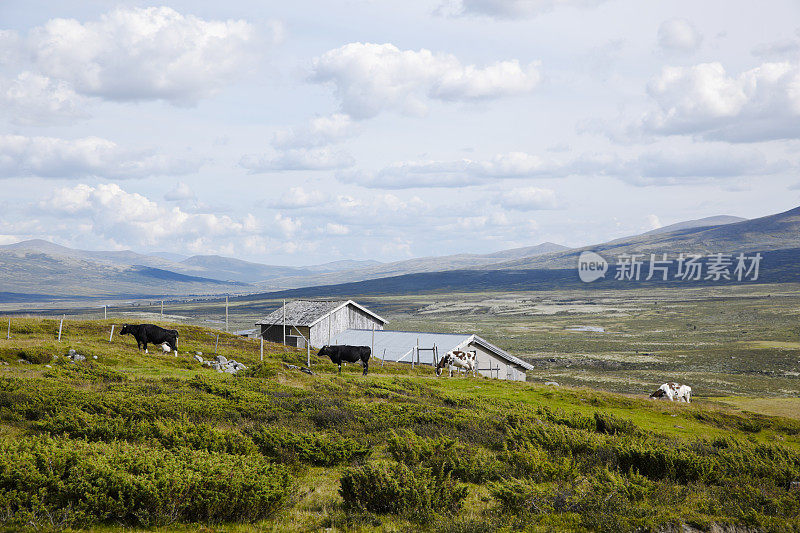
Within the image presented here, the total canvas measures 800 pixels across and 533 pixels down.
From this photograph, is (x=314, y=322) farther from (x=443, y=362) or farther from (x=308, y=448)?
(x=308, y=448)

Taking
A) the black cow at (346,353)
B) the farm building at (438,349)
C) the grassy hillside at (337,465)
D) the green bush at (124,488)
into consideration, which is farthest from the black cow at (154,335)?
the green bush at (124,488)

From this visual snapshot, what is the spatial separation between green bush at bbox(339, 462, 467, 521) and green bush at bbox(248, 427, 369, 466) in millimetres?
3158

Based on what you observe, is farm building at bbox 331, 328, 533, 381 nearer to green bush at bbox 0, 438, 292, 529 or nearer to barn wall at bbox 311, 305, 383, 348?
barn wall at bbox 311, 305, 383, 348

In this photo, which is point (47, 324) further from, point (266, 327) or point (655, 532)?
point (655, 532)

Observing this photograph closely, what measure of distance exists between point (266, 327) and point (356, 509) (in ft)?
183

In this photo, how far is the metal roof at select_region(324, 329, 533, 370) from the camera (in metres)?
53.8

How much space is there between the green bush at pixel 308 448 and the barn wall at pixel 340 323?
45466 mm

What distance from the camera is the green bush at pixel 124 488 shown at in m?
8.71

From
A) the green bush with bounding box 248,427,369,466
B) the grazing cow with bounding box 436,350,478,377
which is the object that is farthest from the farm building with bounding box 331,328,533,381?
the green bush with bounding box 248,427,369,466

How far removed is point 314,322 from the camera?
6012 cm

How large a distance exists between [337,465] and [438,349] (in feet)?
132

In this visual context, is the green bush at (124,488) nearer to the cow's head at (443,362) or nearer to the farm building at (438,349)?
the cow's head at (443,362)

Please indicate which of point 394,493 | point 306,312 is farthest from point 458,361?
point 394,493

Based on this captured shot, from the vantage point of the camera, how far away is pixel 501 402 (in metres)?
27.1
